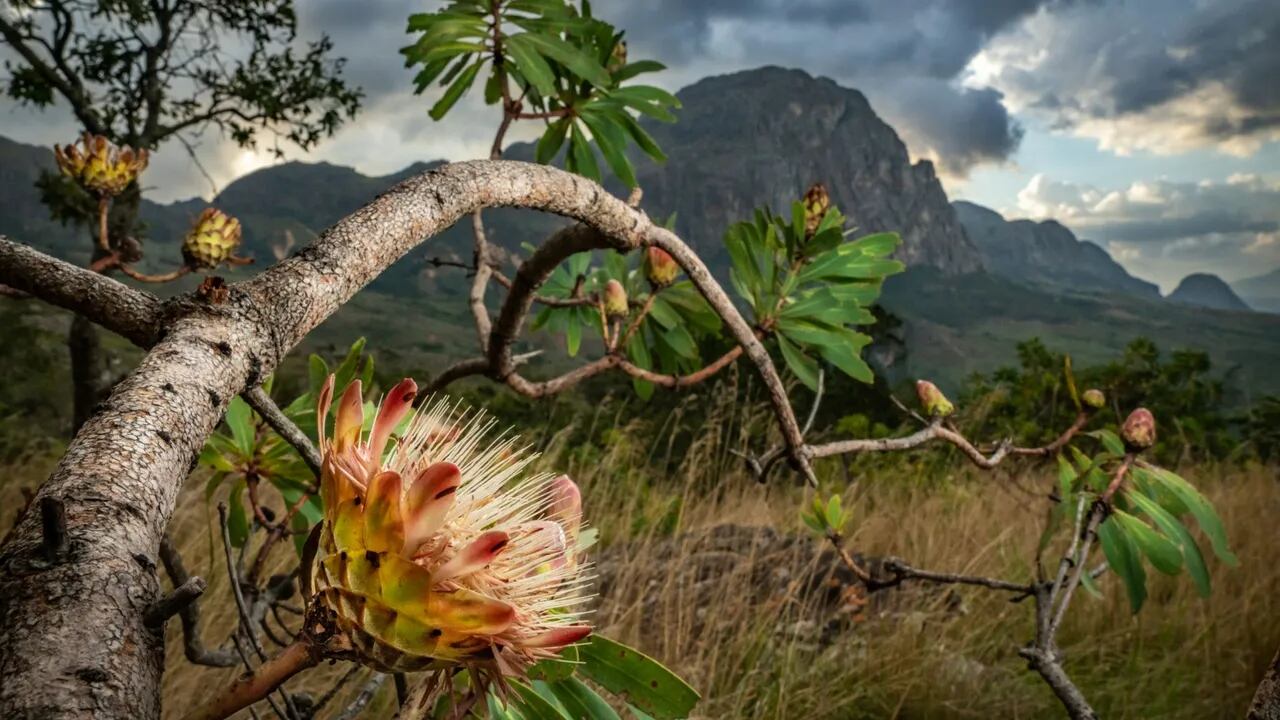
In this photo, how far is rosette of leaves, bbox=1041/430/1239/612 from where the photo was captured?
1407mm

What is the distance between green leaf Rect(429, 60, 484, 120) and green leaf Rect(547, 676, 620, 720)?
1.44 m

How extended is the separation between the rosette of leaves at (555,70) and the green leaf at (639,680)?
1.11 metres

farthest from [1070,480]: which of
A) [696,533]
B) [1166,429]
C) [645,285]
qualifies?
[1166,429]

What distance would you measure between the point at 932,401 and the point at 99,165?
182 cm

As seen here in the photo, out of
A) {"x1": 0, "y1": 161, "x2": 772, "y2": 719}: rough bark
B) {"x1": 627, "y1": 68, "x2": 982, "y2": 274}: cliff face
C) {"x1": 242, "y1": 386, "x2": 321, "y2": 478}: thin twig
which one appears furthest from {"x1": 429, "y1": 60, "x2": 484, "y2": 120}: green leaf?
{"x1": 627, "y1": 68, "x2": 982, "y2": 274}: cliff face

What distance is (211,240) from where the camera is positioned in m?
1.46


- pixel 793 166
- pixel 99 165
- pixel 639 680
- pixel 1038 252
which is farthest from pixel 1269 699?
pixel 1038 252

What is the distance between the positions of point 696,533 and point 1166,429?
6621 millimetres

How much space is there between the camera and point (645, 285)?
8.07 ft

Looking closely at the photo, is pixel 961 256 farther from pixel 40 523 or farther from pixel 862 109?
pixel 40 523

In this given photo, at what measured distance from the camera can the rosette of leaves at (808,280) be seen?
1785mm

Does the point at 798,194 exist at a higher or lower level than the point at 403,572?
higher

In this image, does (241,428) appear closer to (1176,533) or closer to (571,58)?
(571,58)

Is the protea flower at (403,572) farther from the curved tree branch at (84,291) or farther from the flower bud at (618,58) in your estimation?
the flower bud at (618,58)
